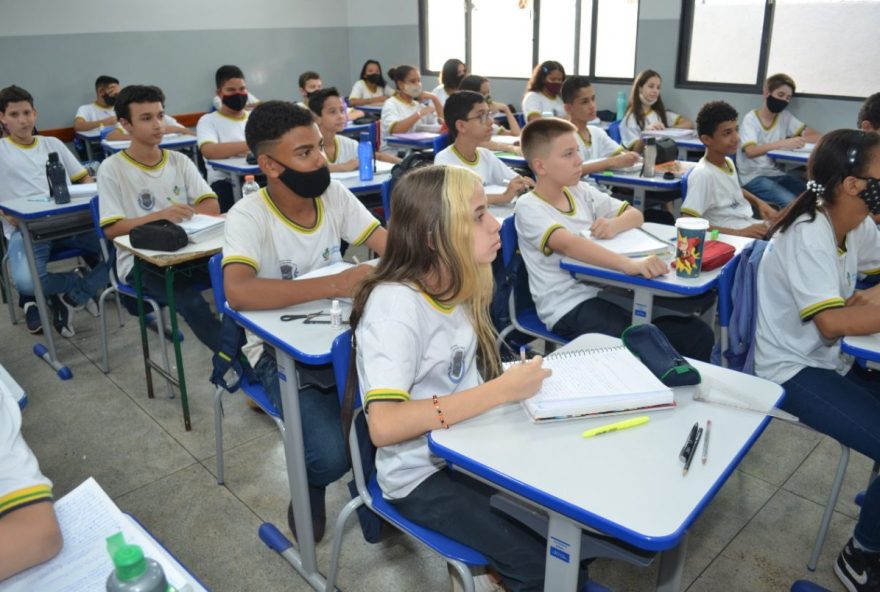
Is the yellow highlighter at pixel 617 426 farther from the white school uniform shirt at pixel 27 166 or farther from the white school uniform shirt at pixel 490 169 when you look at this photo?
the white school uniform shirt at pixel 27 166

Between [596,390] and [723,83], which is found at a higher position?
[723,83]

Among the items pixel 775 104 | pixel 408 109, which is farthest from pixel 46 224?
pixel 775 104

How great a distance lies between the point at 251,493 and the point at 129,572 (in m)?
1.80

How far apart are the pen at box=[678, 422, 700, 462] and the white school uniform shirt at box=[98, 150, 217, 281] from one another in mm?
2541

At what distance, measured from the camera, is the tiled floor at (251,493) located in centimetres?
A: 209

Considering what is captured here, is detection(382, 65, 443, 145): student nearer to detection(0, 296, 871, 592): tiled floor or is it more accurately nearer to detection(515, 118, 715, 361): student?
detection(0, 296, 871, 592): tiled floor

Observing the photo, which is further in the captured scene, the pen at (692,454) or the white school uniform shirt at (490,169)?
the white school uniform shirt at (490,169)

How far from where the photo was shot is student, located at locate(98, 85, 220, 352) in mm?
2884

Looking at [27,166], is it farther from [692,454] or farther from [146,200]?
[692,454]

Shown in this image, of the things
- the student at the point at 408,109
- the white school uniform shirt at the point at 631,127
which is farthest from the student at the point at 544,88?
the student at the point at 408,109

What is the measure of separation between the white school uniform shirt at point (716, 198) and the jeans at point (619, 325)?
Result: 3.01ft

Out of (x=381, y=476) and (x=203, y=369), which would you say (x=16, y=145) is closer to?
(x=203, y=369)

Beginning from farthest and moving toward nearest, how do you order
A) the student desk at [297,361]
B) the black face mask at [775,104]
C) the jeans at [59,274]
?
the black face mask at [775,104]
the jeans at [59,274]
the student desk at [297,361]

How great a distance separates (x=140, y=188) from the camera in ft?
10.6
